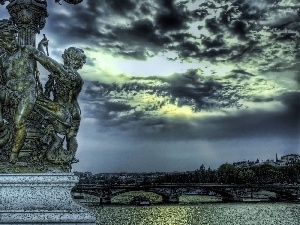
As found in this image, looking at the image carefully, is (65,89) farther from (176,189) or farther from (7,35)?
(176,189)

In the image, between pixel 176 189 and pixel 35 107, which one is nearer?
pixel 35 107

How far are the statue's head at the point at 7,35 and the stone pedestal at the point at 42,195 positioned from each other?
1.27 meters

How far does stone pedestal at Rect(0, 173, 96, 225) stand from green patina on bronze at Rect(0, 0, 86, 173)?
154mm

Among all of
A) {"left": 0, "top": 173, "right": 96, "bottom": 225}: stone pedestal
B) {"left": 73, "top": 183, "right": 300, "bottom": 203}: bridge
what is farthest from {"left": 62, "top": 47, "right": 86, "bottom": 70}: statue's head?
{"left": 73, "top": 183, "right": 300, "bottom": 203}: bridge

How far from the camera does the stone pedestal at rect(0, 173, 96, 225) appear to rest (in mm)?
4684

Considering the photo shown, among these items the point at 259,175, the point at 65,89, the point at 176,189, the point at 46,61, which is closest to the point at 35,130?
the point at 65,89

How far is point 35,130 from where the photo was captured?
5270 millimetres

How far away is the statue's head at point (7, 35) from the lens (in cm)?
494

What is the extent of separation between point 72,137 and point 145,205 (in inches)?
1953

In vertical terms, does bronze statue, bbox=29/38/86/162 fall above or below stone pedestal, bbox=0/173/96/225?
above

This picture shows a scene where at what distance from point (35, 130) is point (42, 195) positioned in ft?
2.65

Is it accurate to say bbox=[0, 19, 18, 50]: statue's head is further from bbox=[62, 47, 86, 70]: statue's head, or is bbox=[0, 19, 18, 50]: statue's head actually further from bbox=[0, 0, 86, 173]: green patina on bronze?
bbox=[62, 47, 86, 70]: statue's head

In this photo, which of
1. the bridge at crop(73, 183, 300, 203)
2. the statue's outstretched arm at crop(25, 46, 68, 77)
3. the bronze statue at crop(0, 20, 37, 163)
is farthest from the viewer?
the bridge at crop(73, 183, 300, 203)

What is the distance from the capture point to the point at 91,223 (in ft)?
15.5
